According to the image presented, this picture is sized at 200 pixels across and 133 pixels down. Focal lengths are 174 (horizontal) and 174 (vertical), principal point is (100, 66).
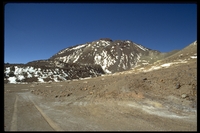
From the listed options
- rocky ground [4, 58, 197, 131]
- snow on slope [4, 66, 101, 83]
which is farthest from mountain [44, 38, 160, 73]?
rocky ground [4, 58, 197, 131]

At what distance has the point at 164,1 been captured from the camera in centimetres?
443

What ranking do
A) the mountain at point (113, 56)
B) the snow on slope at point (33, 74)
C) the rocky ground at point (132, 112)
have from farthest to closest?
1. the mountain at point (113, 56)
2. the snow on slope at point (33, 74)
3. the rocky ground at point (132, 112)

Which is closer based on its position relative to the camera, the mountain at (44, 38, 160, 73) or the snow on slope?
the snow on slope

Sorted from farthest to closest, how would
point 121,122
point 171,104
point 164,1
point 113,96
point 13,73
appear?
1. point 13,73
2. point 113,96
3. point 171,104
4. point 121,122
5. point 164,1

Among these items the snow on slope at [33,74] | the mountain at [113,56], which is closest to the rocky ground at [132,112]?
the snow on slope at [33,74]

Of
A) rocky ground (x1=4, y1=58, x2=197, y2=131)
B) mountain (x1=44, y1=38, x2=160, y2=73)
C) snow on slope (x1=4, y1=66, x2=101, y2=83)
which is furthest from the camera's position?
mountain (x1=44, y1=38, x2=160, y2=73)

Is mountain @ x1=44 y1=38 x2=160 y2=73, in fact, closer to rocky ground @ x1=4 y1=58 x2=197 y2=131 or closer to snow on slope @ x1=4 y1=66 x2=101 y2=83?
snow on slope @ x1=4 y1=66 x2=101 y2=83

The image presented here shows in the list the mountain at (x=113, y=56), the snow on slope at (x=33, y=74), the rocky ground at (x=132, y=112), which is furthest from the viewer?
the mountain at (x=113, y=56)

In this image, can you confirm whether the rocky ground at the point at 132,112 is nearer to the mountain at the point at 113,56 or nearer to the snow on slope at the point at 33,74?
the snow on slope at the point at 33,74

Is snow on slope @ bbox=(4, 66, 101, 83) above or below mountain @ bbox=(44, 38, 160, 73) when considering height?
below

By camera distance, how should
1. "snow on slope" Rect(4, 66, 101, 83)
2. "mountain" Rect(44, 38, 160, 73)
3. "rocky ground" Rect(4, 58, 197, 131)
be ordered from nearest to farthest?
1. "rocky ground" Rect(4, 58, 197, 131)
2. "snow on slope" Rect(4, 66, 101, 83)
3. "mountain" Rect(44, 38, 160, 73)
